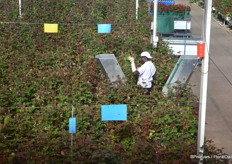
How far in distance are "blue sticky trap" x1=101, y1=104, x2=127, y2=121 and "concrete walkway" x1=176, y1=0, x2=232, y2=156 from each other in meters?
1.96

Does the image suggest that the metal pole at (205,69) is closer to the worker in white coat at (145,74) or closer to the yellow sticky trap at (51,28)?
the worker in white coat at (145,74)

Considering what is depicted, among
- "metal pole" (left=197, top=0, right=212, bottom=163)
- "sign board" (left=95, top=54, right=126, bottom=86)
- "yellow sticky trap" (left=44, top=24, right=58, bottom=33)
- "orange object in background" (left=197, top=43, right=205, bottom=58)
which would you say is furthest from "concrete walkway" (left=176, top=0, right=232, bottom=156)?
"yellow sticky trap" (left=44, top=24, right=58, bottom=33)

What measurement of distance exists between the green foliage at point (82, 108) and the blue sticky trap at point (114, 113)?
11.9 inches

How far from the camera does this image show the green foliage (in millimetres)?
5691

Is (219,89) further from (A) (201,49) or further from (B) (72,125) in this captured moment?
(B) (72,125)

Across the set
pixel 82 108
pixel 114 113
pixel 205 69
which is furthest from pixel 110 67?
pixel 205 69

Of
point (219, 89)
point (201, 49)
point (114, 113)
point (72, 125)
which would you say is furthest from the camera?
point (219, 89)

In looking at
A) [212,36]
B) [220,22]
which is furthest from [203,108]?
[220,22]


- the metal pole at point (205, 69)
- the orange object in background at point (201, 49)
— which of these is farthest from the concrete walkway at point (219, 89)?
the orange object in background at point (201, 49)

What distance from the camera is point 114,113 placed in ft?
20.5

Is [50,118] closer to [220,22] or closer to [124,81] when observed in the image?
[124,81]

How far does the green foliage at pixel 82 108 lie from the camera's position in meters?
5.69

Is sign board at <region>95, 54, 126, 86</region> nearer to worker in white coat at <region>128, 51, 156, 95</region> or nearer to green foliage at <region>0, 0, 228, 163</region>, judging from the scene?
green foliage at <region>0, 0, 228, 163</region>

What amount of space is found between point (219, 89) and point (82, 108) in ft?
18.8
